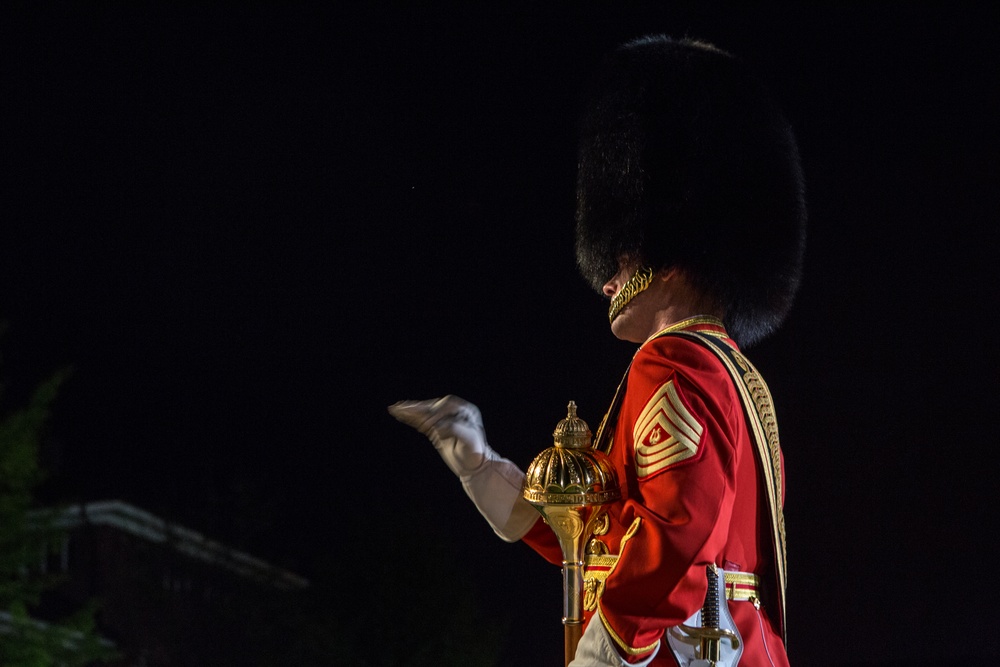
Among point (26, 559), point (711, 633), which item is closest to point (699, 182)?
point (711, 633)

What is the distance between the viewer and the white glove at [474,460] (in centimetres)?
214

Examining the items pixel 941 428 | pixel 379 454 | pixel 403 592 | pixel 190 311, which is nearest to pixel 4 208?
pixel 190 311

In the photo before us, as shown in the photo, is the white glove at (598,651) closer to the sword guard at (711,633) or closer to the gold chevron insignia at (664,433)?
the sword guard at (711,633)

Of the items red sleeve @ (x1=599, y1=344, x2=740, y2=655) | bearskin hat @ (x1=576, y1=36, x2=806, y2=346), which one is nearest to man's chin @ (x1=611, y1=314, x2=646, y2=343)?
bearskin hat @ (x1=576, y1=36, x2=806, y2=346)

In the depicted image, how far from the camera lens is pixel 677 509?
1799 mm

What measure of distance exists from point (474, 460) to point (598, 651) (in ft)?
1.54

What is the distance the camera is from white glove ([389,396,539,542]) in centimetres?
214

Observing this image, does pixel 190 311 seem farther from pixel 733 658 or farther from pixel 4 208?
pixel 733 658

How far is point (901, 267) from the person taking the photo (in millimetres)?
3967

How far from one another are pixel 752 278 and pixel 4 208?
3567 millimetres

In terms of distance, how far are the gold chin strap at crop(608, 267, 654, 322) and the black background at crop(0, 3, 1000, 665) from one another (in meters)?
1.97

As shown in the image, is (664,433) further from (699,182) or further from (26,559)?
(26,559)

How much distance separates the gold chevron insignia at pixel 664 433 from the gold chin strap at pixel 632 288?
0.32 meters

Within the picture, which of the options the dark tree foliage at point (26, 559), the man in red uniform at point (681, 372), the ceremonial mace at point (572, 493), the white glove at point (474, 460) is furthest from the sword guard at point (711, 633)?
the dark tree foliage at point (26, 559)
